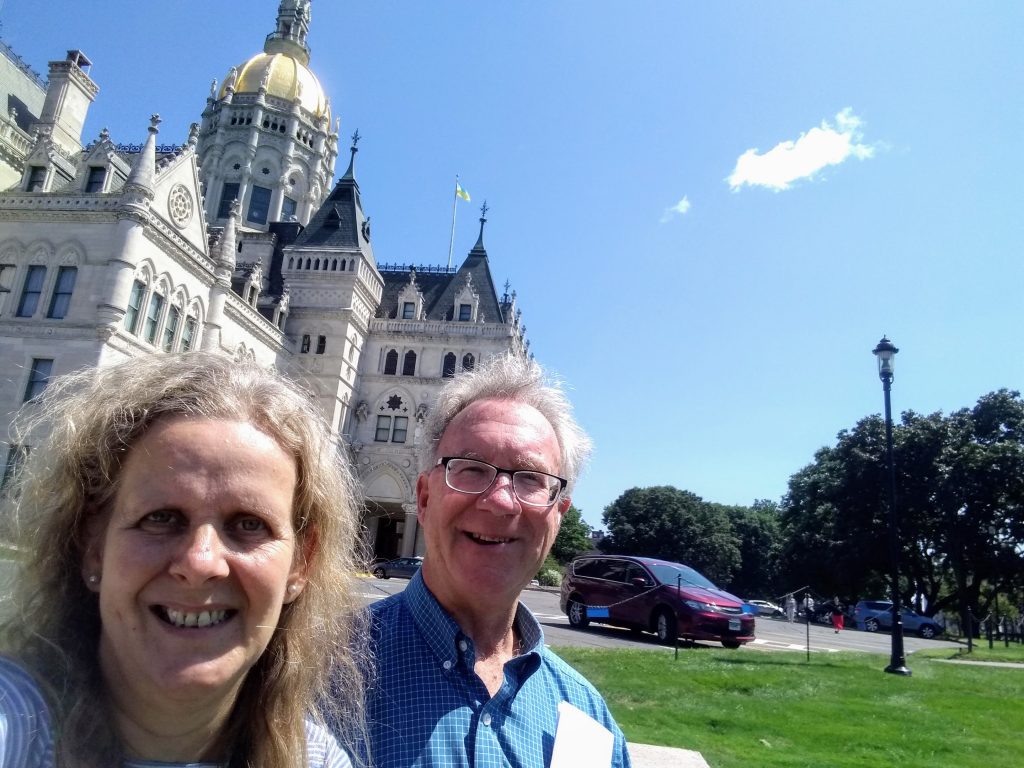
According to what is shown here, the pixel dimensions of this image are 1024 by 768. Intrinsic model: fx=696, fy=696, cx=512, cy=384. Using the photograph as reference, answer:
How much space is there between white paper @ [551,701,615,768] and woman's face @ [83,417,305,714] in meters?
1.21

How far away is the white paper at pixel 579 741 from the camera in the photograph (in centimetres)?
235

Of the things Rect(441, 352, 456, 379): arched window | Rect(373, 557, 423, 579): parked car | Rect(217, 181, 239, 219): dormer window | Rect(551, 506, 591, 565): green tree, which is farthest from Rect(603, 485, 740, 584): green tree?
Rect(217, 181, 239, 219): dormer window

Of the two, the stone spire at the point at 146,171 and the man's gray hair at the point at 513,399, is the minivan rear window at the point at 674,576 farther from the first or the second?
the stone spire at the point at 146,171

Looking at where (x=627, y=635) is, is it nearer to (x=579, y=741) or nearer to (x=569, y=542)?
(x=579, y=741)

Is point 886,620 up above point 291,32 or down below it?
below

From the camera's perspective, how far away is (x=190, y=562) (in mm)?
1495

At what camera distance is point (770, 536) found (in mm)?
68375

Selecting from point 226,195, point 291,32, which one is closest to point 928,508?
point 226,195

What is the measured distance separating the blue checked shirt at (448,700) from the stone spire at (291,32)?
68225 millimetres

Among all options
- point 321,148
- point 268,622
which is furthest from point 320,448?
point 321,148

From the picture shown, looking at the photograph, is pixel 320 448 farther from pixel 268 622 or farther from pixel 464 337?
pixel 464 337

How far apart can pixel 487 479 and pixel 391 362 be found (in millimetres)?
41037

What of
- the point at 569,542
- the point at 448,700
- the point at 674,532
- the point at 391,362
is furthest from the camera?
the point at 569,542

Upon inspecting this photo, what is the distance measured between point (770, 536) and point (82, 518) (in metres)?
73.2
